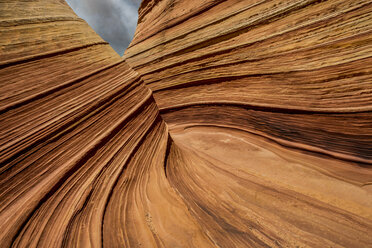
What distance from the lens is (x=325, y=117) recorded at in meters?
1.27

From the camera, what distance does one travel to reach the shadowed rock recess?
77 cm

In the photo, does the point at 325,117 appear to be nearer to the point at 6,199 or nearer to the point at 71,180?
the point at 71,180

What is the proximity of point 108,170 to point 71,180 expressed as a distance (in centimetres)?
17

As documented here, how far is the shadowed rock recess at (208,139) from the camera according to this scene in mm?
769

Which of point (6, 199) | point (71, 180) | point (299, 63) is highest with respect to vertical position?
point (6, 199)

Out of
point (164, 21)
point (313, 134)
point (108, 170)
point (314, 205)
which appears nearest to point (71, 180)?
point (108, 170)

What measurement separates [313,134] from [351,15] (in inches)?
33.9

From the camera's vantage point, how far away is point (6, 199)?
68 cm

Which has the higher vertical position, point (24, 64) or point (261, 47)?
point (24, 64)

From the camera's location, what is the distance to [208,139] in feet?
5.87

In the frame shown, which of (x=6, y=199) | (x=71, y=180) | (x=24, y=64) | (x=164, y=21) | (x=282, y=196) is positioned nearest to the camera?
(x=6, y=199)

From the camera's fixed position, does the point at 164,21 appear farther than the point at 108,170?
Yes

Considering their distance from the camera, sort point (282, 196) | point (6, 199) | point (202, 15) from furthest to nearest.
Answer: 1. point (202, 15)
2. point (282, 196)
3. point (6, 199)

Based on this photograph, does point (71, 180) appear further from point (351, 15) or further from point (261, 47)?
point (351, 15)
